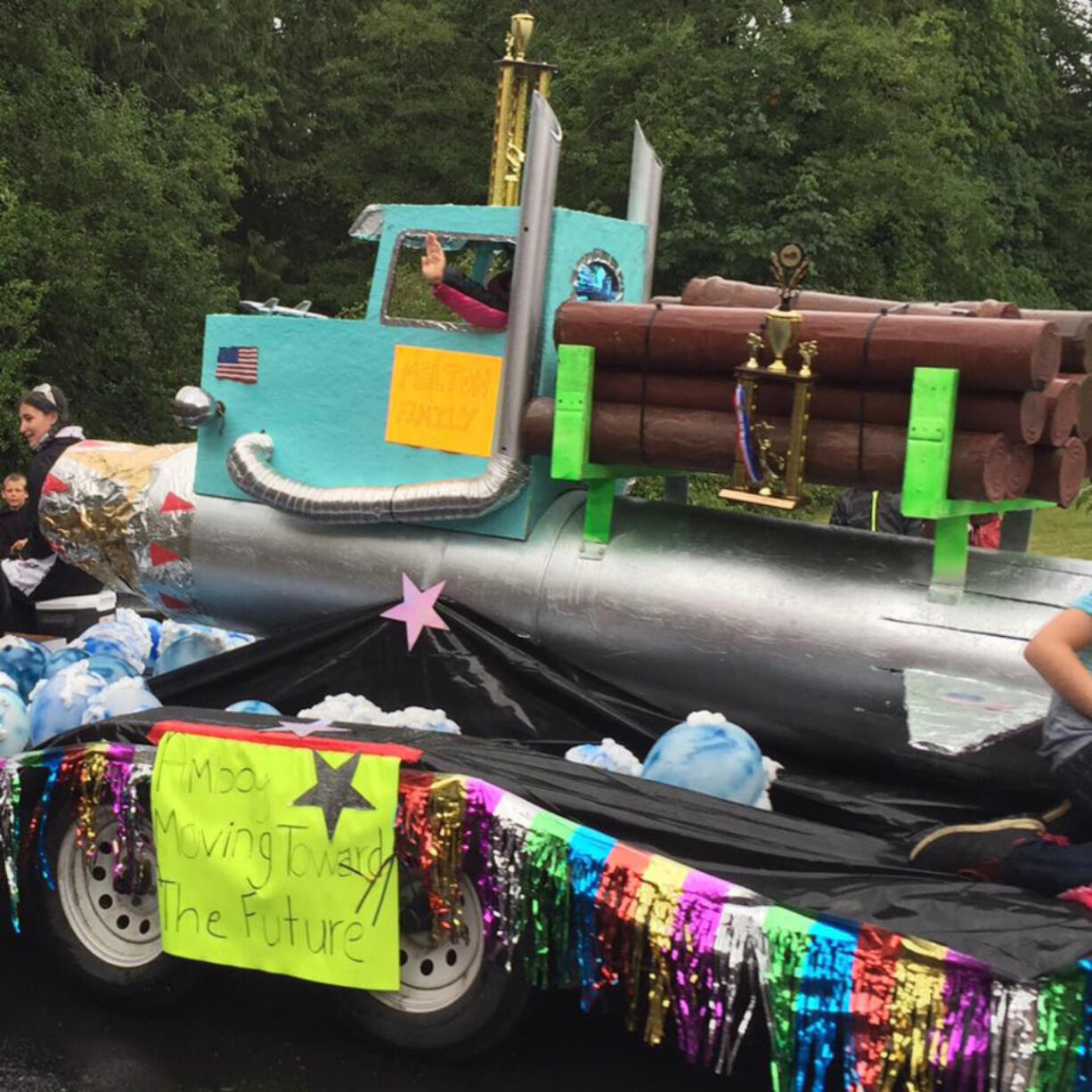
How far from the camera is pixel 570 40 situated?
2594 centimetres

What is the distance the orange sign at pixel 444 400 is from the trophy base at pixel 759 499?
965mm

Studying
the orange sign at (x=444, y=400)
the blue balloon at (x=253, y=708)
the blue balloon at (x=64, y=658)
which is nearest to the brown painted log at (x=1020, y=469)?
the orange sign at (x=444, y=400)

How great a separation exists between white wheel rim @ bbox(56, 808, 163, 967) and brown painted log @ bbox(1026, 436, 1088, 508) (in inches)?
115

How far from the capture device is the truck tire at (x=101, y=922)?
521cm

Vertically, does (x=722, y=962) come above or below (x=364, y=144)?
below

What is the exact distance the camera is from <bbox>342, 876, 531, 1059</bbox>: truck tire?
187 inches

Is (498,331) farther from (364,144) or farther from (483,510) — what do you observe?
(364,144)

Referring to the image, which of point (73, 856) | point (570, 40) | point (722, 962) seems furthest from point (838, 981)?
point (570, 40)

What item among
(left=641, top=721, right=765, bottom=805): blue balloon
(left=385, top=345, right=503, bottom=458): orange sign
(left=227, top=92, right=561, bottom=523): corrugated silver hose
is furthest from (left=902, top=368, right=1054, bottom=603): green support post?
(left=385, top=345, right=503, bottom=458): orange sign

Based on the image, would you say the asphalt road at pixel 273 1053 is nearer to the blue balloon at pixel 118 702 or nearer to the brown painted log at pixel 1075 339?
the blue balloon at pixel 118 702

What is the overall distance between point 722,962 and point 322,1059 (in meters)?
1.44

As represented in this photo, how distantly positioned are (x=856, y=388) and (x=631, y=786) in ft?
4.34

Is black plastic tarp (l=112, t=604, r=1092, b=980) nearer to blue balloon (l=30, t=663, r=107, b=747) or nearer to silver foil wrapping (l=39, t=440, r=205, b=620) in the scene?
blue balloon (l=30, t=663, r=107, b=747)

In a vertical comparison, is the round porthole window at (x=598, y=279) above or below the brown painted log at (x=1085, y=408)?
above
